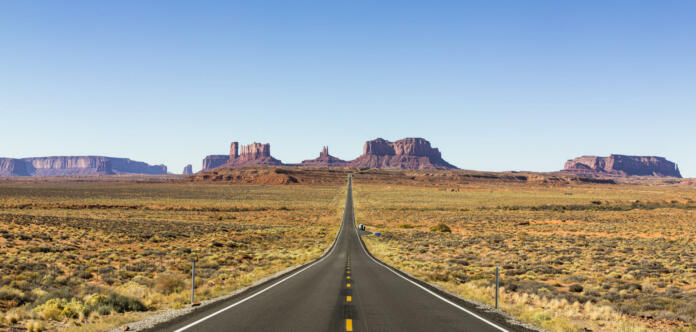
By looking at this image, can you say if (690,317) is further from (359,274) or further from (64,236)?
(64,236)

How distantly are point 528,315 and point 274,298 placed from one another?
24.9ft

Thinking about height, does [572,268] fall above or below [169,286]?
below

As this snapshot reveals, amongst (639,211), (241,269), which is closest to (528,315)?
(241,269)

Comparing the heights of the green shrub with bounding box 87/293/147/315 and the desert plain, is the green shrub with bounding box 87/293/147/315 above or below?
above

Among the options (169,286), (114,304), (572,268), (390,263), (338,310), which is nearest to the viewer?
(114,304)

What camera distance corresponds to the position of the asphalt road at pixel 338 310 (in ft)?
31.1

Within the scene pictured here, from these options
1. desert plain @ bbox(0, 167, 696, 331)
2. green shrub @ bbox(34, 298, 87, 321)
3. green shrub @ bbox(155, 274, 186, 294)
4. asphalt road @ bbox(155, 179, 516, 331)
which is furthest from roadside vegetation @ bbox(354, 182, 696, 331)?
green shrub @ bbox(34, 298, 87, 321)

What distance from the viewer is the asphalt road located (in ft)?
31.1

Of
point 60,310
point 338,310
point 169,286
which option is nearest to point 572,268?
point 338,310

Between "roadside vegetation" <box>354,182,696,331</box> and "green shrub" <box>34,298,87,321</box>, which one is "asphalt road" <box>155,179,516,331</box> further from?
"green shrub" <box>34,298,87,321</box>

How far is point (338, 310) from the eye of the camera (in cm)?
1151

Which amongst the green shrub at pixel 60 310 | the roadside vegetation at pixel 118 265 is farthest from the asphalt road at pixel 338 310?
the green shrub at pixel 60 310

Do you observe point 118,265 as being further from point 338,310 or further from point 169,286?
point 338,310

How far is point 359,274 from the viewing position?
21.5 meters
